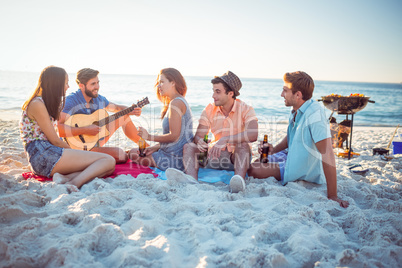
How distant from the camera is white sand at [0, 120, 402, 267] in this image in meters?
1.95

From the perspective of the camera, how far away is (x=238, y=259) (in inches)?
75.8

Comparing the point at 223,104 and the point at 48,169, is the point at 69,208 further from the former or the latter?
the point at 223,104

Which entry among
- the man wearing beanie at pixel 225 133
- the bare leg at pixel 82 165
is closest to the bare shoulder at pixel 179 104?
the man wearing beanie at pixel 225 133

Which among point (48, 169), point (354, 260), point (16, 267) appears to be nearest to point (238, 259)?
point (354, 260)

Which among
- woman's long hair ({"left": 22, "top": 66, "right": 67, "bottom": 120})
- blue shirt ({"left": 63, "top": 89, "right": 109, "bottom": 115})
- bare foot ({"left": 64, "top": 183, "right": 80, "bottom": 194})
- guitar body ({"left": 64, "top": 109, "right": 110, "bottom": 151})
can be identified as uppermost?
woman's long hair ({"left": 22, "top": 66, "right": 67, "bottom": 120})

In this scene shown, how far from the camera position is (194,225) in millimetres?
2391

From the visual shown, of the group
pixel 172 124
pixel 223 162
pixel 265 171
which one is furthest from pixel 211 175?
pixel 172 124

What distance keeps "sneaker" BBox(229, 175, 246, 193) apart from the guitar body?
253cm

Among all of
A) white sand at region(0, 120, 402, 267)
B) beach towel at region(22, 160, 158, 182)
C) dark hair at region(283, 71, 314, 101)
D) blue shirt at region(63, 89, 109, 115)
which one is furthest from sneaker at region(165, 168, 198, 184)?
blue shirt at region(63, 89, 109, 115)

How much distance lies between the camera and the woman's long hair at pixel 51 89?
11.1ft

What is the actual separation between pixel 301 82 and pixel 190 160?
72.0 inches

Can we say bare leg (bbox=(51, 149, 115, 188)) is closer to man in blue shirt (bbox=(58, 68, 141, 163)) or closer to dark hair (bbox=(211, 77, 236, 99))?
man in blue shirt (bbox=(58, 68, 141, 163))

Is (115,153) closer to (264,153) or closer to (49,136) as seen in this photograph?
(49,136)

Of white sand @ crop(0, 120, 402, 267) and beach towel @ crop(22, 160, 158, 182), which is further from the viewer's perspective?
beach towel @ crop(22, 160, 158, 182)
